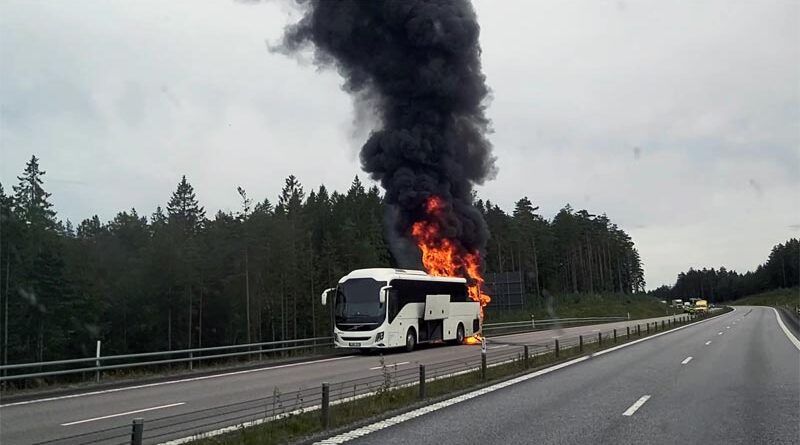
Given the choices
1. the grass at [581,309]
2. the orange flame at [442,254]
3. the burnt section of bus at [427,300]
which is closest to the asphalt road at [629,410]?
the burnt section of bus at [427,300]

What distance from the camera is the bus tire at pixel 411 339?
28962 millimetres

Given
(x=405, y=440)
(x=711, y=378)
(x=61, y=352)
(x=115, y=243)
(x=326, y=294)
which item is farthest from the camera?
(x=115, y=243)

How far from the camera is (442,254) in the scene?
41719 millimetres

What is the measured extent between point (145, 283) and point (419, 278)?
38.2 meters

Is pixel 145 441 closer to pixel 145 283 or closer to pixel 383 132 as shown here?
pixel 383 132

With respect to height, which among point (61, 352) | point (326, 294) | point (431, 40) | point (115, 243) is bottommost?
point (61, 352)

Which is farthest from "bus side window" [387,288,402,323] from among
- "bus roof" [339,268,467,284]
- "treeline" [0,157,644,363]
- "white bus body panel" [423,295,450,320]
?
"treeline" [0,157,644,363]

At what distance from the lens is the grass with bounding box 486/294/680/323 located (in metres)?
62.1

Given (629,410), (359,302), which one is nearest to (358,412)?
(629,410)

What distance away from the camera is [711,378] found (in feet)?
52.2

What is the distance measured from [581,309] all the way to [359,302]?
184ft

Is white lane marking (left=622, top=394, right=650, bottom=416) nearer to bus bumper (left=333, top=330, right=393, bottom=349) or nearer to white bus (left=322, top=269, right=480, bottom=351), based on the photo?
bus bumper (left=333, top=330, right=393, bottom=349)

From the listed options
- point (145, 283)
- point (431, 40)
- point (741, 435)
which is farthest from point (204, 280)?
point (741, 435)

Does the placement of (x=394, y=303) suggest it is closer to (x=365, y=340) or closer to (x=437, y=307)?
(x=365, y=340)
